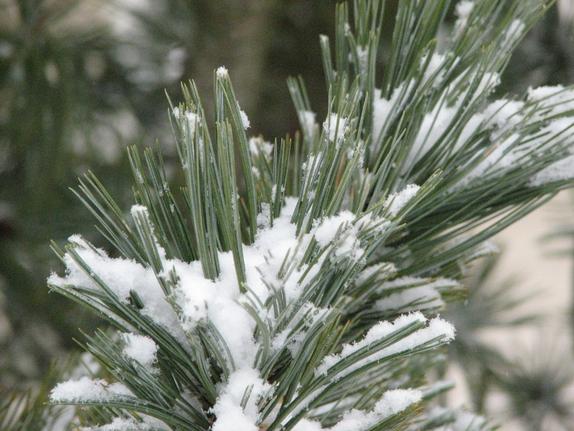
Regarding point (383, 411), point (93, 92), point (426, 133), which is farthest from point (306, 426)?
point (93, 92)

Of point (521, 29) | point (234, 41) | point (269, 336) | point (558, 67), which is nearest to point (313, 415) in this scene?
point (269, 336)

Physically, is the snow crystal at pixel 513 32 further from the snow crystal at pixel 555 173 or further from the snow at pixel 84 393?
the snow at pixel 84 393

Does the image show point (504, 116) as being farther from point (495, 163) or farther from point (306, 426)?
point (306, 426)

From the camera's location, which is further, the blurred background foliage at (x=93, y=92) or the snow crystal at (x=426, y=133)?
the blurred background foliage at (x=93, y=92)

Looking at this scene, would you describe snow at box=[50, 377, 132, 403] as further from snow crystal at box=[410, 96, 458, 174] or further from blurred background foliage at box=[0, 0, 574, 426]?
blurred background foliage at box=[0, 0, 574, 426]

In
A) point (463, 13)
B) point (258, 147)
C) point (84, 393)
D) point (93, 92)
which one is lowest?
point (84, 393)

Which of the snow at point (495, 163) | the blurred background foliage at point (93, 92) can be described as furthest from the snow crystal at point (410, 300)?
the blurred background foliage at point (93, 92)
